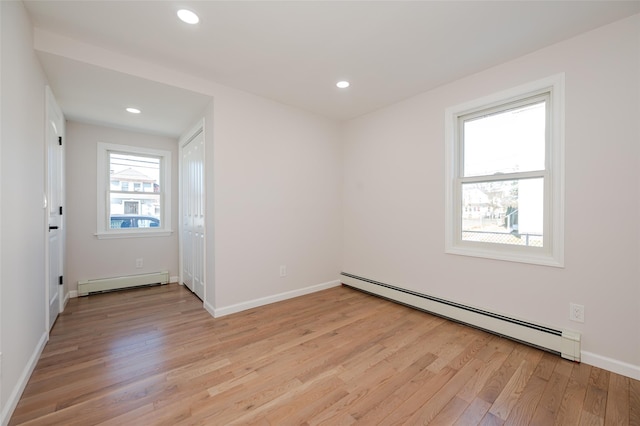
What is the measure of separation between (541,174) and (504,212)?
1.45 ft

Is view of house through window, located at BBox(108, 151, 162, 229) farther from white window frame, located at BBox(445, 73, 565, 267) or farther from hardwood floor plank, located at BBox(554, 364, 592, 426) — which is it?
hardwood floor plank, located at BBox(554, 364, 592, 426)

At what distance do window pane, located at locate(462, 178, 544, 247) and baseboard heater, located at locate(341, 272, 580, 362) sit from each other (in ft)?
2.32

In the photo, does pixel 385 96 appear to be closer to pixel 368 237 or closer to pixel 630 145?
pixel 368 237

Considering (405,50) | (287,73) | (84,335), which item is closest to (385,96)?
(405,50)

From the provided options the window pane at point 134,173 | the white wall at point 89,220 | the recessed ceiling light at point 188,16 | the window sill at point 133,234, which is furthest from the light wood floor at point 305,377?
the recessed ceiling light at point 188,16

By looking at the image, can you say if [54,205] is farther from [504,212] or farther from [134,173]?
[504,212]

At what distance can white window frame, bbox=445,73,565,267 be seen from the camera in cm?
216

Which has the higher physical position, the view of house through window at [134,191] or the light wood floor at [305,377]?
the view of house through window at [134,191]

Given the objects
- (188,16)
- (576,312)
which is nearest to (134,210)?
(188,16)

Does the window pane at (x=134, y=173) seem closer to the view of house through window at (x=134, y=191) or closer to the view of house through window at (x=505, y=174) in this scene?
the view of house through window at (x=134, y=191)

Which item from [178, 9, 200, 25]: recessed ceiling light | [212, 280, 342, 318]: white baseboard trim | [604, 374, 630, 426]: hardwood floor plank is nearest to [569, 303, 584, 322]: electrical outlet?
[604, 374, 630, 426]: hardwood floor plank

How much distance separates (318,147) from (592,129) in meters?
2.80

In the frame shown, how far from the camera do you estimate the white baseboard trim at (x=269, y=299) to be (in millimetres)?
2928

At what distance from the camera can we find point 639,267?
1840mm
